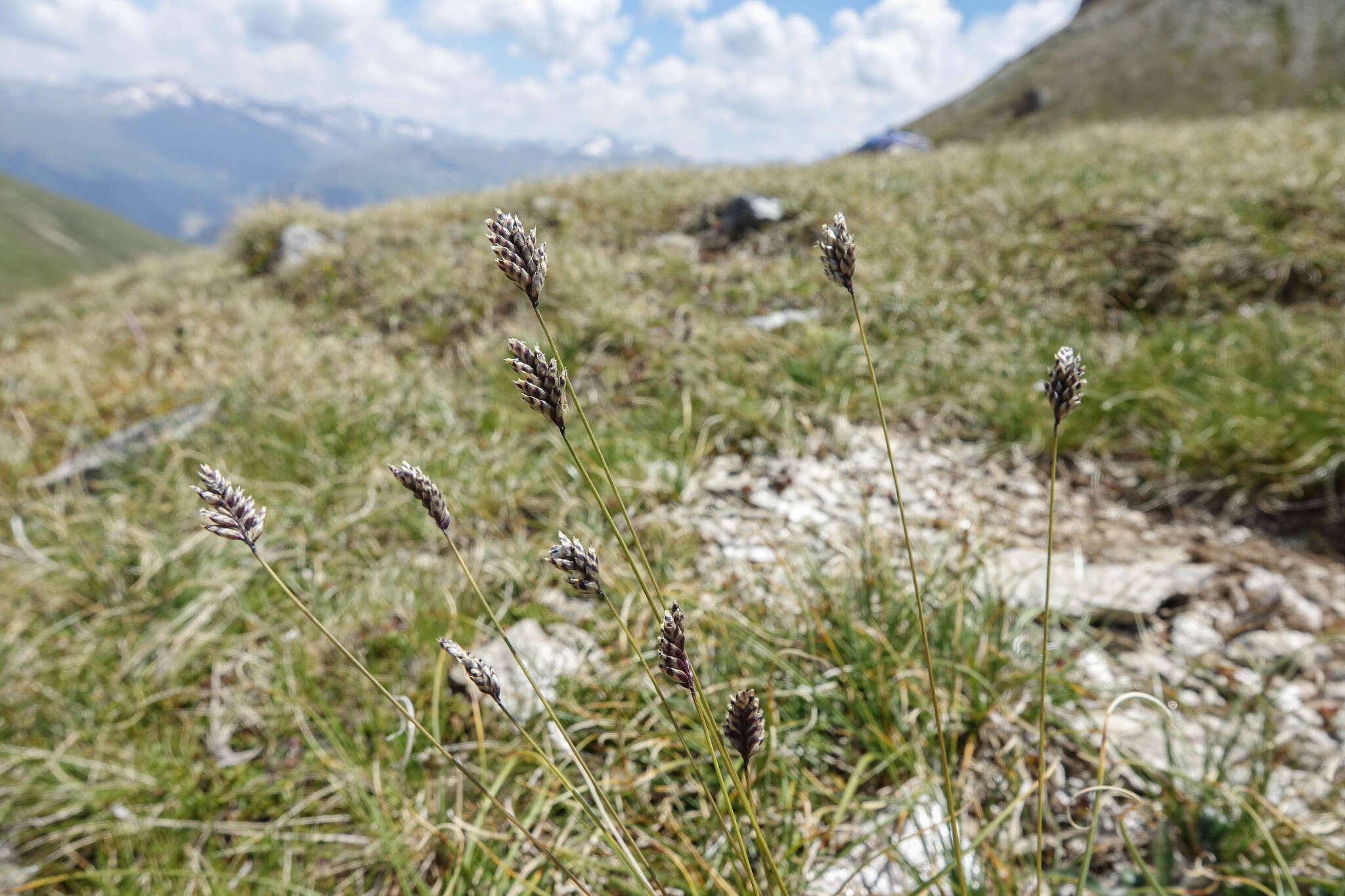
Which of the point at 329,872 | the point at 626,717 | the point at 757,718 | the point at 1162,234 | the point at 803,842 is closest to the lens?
the point at 757,718

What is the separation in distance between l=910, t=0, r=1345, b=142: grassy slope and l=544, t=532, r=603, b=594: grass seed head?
74.4m

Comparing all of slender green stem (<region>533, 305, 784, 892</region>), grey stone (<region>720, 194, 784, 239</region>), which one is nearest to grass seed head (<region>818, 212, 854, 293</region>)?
slender green stem (<region>533, 305, 784, 892</region>)

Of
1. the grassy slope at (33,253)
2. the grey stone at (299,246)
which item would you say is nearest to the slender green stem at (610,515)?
the grey stone at (299,246)

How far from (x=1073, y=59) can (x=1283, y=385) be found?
324 ft

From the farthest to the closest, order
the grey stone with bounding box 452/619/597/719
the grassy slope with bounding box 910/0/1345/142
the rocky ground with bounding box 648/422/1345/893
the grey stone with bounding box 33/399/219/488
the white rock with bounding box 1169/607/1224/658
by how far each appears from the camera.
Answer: the grassy slope with bounding box 910/0/1345/142
the grey stone with bounding box 33/399/219/488
the white rock with bounding box 1169/607/1224/658
the grey stone with bounding box 452/619/597/719
the rocky ground with bounding box 648/422/1345/893

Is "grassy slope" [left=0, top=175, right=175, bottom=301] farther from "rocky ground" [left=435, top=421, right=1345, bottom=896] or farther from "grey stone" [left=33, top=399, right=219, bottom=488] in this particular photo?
"rocky ground" [left=435, top=421, right=1345, bottom=896]

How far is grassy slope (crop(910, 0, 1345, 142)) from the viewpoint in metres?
64.4

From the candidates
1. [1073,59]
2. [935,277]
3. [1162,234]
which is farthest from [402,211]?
[1073,59]

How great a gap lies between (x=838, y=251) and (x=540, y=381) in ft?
1.83

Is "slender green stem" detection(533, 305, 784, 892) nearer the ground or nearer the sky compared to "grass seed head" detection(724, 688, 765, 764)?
nearer the sky

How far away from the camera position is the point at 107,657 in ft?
10.5

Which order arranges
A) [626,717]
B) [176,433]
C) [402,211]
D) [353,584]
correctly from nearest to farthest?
[626,717] → [353,584] → [176,433] → [402,211]

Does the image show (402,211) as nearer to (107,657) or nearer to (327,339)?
(327,339)

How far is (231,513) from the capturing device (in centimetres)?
100
